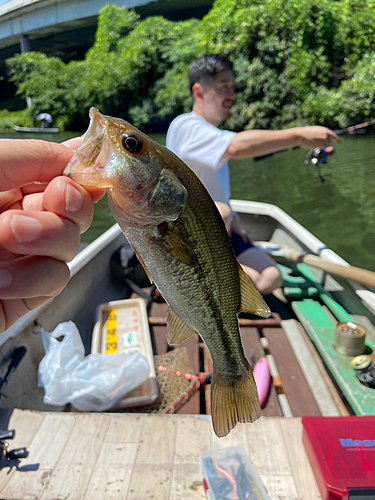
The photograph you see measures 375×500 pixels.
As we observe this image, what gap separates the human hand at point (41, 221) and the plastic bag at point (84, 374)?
5.44 feet

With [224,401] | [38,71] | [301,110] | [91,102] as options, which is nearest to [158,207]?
[224,401]

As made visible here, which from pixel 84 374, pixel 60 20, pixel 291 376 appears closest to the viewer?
pixel 84 374

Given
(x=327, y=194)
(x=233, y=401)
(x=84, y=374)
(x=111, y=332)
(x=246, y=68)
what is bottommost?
(x=327, y=194)

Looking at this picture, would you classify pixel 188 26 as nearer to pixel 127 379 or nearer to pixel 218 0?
pixel 218 0

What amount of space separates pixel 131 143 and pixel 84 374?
84.1 inches

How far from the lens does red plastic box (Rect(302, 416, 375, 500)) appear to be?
162 centimetres

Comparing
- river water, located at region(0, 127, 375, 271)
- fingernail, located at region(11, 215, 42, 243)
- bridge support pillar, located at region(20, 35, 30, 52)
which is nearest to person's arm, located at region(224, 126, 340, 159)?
fingernail, located at region(11, 215, 42, 243)

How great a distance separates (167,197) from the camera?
0.99 metres

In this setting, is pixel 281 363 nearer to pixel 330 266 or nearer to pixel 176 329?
pixel 330 266

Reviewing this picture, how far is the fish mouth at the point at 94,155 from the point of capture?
0.96 m

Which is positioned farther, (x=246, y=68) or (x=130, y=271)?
(x=246, y=68)

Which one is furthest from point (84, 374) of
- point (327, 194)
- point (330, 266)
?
point (327, 194)

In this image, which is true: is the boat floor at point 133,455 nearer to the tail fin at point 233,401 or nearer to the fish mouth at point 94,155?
the tail fin at point 233,401

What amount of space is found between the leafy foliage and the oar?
24496 mm
